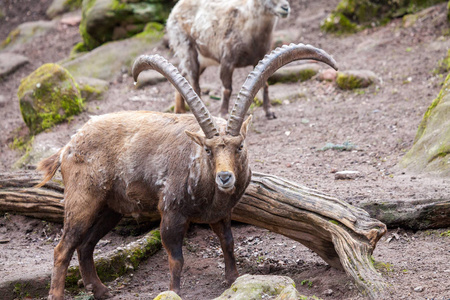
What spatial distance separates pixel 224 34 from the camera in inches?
427

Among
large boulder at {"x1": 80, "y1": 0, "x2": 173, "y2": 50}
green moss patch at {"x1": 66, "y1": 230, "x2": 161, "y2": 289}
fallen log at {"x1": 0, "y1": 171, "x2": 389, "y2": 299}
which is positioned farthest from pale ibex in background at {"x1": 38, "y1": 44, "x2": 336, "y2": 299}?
large boulder at {"x1": 80, "y1": 0, "x2": 173, "y2": 50}

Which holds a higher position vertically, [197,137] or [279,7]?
[279,7]

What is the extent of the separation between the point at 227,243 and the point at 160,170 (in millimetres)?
1060

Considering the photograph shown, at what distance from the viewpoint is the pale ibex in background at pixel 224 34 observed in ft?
35.0

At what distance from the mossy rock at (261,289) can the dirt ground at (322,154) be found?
762 millimetres

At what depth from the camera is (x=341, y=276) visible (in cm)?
547

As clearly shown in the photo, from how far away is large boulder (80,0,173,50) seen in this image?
16.8 metres

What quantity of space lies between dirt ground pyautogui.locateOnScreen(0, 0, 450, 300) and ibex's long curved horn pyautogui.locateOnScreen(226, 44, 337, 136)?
5.83 feet

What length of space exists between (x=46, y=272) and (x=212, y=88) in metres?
7.81

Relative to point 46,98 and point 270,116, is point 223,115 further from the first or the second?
point 46,98

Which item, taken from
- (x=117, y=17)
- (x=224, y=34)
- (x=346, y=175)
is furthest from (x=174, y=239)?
(x=117, y=17)

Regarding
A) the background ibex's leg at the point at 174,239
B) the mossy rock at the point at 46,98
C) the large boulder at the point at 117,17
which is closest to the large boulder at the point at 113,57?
Result: the large boulder at the point at 117,17

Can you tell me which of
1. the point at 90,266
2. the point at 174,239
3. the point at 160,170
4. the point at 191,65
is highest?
the point at 191,65

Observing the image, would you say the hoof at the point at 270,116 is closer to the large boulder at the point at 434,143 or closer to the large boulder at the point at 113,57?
the large boulder at the point at 434,143
